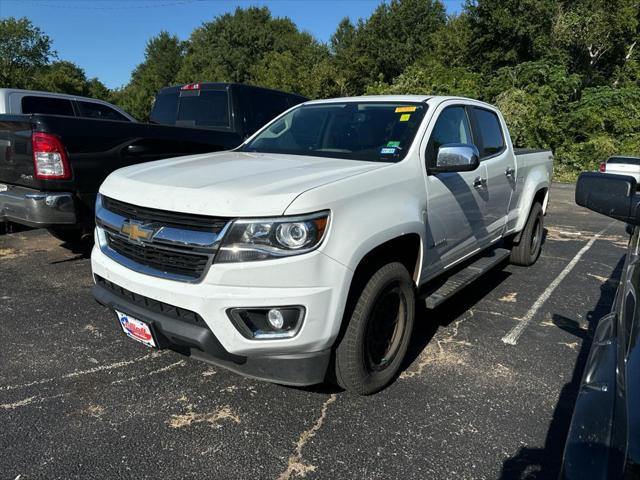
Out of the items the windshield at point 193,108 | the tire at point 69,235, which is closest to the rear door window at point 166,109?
the windshield at point 193,108

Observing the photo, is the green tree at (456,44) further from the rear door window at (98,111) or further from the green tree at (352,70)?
the rear door window at (98,111)

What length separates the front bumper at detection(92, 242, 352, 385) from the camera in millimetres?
2281

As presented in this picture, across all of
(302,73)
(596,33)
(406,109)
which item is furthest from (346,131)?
(302,73)

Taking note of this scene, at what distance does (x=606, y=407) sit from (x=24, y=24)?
193 ft

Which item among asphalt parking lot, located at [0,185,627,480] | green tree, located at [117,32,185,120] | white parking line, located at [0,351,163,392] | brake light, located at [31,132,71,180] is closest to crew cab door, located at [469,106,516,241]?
asphalt parking lot, located at [0,185,627,480]

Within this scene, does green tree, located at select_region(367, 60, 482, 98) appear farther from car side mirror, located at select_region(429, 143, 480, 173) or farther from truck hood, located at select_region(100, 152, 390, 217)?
truck hood, located at select_region(100, 152, 390, 217)

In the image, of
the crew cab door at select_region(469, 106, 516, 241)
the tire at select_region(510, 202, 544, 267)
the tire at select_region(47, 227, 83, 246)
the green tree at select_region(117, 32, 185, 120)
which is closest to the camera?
the crew cab door at select_region(469, 106, 516, 241)

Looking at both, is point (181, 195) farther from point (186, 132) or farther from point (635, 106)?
point (635, 106)

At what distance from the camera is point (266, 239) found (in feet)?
7.54

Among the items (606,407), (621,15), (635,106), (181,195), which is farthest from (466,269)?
(621,15)

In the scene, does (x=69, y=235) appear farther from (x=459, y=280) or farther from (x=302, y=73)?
(x=302, y=73)

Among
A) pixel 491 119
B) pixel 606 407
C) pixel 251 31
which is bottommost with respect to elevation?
pixel 606 407

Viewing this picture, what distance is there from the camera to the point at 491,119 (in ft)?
16.2

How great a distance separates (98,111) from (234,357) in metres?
7.20
